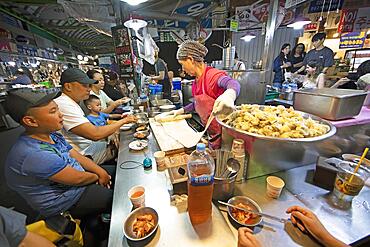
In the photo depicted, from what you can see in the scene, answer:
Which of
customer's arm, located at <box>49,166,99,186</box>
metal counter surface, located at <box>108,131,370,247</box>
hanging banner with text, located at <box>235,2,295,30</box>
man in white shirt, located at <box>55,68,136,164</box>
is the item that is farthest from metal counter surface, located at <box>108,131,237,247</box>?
hanging banner with text, located at <box>235,2,295,30</box>

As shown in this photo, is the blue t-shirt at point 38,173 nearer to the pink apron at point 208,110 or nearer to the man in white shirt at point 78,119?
the man in white shirt at point 78,119

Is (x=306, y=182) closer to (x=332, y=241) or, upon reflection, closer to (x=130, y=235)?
(x=332, y=241)

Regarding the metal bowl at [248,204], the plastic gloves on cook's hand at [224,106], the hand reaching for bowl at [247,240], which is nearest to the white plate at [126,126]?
the plastic gloves on cook's hand at [224,106]

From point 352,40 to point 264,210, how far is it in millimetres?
10928

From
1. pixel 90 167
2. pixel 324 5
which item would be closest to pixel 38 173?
pixel 90 167

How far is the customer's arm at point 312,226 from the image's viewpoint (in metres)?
0.75

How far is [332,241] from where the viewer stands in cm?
74

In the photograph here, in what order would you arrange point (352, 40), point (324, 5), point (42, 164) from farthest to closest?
point (352, 40), point (324, 5), point (42, 164)

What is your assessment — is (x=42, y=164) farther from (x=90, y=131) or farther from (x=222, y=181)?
(x=222, y=181)

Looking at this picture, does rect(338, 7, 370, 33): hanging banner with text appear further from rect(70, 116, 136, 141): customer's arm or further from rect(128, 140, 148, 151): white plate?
rect(70, 116, 136, 141): customer's arm

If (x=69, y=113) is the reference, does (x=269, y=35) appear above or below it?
above

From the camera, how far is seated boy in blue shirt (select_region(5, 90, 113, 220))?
1.20 m

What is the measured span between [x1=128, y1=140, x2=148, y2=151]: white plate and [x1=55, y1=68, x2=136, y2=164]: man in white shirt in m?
0.38

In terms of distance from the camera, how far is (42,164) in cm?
120
